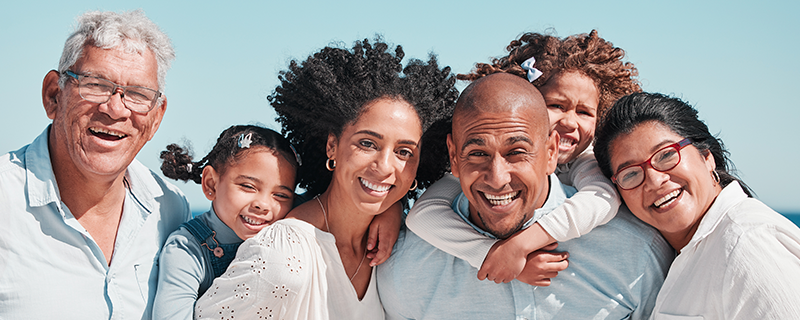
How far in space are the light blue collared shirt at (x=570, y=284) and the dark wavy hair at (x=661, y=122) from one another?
0.49 meters

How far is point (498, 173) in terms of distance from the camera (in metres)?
3.68

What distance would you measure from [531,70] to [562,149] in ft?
2.38

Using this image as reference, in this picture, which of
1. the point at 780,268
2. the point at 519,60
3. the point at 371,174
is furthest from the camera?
the point at 519,60

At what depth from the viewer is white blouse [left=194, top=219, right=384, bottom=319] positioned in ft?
11.7

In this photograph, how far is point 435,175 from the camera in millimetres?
5004

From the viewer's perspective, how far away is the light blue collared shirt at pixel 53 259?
354 cm

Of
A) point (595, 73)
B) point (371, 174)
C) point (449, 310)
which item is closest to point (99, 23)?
point (371, 174)

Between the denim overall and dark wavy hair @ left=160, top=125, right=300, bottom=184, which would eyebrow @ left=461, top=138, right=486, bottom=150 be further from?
the denim overall

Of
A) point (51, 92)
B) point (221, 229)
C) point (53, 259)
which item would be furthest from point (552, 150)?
point (51, 92)

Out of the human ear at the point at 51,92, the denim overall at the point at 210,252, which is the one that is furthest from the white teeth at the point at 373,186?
the human ear at the point at 51,92

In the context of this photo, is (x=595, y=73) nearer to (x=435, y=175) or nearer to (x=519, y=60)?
(x=519, y=60)

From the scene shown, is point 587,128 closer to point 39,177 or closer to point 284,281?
point 284,281

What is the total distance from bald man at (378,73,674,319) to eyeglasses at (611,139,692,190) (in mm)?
341

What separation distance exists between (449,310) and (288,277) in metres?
1.25
